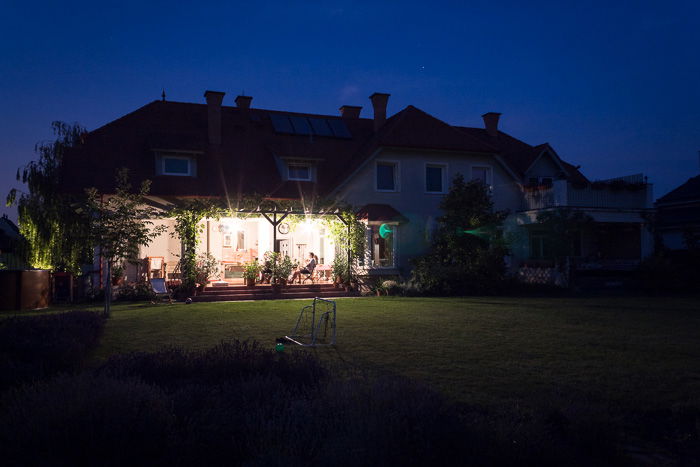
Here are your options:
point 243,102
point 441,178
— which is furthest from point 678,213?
point 243,102

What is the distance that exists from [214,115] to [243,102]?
10.7ft

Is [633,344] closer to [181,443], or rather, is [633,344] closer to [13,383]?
[181,443]

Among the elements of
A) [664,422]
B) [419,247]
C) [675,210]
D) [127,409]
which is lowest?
[664,422]

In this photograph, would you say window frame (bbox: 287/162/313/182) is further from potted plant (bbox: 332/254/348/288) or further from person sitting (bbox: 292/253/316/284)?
potted plant (bbox: 332/254/348/288)

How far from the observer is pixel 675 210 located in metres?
35.0

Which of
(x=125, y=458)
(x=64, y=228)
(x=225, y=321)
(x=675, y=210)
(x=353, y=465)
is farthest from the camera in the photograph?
(x=675, y=210)

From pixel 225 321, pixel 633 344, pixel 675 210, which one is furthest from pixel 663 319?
pixel 675 210

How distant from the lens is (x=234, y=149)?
26.0 metres

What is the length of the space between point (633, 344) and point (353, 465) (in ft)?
25.8

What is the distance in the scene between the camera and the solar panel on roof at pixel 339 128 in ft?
92.9

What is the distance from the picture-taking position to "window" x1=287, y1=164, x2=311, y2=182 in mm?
25703

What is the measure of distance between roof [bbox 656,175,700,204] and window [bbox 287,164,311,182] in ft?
74.7

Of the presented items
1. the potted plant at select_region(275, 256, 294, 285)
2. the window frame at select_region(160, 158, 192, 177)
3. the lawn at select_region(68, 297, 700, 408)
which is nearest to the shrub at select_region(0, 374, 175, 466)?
the lawn at select_region(68, 297, 700, 408)

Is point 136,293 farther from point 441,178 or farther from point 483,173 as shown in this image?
point 483,173
